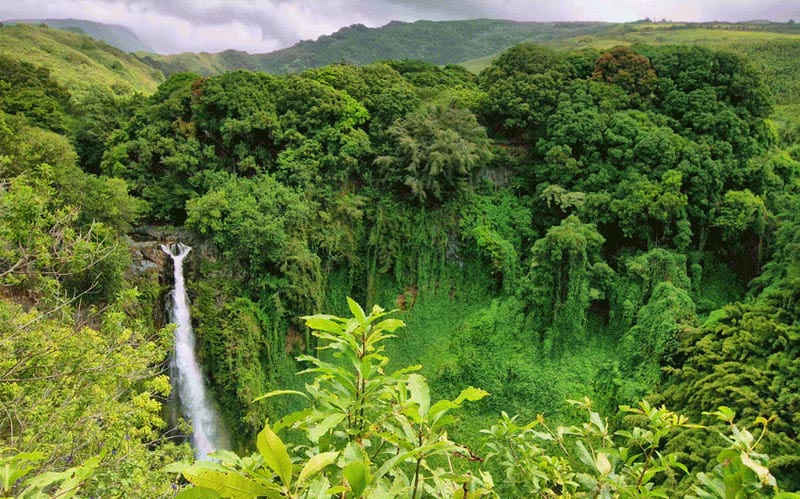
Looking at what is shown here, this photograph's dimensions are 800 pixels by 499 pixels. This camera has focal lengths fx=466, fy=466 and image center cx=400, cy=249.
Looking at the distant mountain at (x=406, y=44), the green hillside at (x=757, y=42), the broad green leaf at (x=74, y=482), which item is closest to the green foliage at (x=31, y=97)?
the broad green leaf at (x=74, y=482)

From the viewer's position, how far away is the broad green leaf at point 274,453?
87cm

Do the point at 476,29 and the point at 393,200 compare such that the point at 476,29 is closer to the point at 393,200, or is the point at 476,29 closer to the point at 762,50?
the point at 762,50

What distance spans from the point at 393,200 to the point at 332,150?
1972mm

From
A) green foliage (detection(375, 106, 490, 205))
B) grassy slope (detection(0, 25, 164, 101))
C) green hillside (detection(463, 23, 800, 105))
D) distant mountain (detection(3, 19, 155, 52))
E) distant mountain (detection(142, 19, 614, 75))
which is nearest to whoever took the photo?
green foliage (detection(375, 106, 490, 205))

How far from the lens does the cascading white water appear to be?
9453 millimetres

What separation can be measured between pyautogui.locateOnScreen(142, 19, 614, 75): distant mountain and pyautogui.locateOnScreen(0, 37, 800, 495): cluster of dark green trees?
168 ft

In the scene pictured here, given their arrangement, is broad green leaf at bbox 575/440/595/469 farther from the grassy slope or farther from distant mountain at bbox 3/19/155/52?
distant mountain at bbox 3/19/155/52

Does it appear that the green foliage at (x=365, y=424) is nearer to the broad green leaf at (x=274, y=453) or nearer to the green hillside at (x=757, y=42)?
the broad green leaf at (x=274, y=453)

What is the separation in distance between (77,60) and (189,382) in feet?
92.6

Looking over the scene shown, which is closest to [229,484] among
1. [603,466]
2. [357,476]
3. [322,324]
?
[357,476]

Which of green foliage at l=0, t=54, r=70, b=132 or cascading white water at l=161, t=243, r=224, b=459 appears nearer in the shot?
cascading white water at l=161, t=243, r=224, b=459

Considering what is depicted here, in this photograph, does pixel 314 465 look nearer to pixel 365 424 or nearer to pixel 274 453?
pixel 274 453

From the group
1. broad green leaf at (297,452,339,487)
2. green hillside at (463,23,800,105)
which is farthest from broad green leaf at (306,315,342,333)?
green hillside at (463,23,800,105)

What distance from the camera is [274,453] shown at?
88cm
